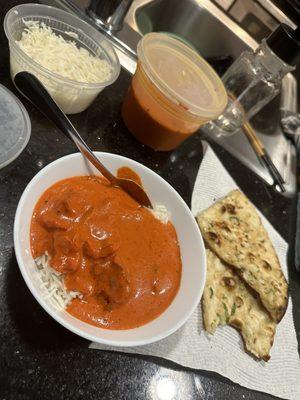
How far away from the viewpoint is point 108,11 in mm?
1817

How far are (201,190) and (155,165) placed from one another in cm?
21

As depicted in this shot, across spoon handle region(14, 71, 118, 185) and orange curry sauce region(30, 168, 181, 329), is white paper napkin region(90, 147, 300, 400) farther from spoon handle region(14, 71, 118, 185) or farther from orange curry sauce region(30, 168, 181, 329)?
spoon handle region(14, 71, 118, 185)

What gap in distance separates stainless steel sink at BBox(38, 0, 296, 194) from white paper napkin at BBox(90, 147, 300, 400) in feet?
2.10

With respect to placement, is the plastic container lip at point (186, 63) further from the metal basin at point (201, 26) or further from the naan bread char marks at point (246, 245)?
the metal basin at point (201, 26)

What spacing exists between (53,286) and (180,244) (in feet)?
1.43

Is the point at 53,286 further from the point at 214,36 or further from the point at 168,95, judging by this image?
the point at 214,36

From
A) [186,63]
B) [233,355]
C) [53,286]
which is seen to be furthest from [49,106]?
[233,355]

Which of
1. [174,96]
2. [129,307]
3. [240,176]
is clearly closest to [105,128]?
[174,96]

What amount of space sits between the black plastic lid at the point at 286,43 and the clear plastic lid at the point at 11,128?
3.71 ft

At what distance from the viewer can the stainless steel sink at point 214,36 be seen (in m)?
1.93

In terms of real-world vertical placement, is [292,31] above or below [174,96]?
above

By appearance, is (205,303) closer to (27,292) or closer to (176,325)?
(176,325)

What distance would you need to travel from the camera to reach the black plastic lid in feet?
5.36

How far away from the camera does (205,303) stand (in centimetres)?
122
